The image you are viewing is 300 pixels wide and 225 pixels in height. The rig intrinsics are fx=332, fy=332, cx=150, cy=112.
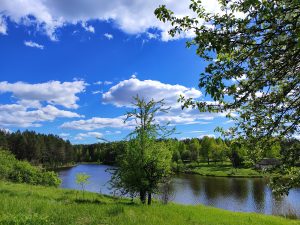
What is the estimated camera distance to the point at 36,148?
142m

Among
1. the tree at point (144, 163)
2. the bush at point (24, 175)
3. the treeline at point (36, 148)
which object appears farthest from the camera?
the treeline at point (36, 148)

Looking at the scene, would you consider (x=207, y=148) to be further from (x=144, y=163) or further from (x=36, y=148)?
(x=144, y=163)

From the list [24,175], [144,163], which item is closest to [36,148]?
[24,175]

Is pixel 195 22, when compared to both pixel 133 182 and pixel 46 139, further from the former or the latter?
pixel 46 139

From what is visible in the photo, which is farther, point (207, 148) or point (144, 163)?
point (207, 148)

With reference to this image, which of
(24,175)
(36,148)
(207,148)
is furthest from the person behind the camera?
(36,148)

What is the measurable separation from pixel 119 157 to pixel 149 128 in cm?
343

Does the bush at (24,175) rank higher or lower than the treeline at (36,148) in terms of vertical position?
lower

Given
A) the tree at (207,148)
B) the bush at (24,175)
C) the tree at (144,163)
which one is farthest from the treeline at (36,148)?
the tree at (144,163)

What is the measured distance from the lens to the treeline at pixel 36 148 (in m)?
139

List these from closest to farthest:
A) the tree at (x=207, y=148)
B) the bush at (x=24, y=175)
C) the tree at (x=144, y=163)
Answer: the tree at (x=144, y=163) < the bush at (x=24, y=175) < the tree at (x=207, y=148)

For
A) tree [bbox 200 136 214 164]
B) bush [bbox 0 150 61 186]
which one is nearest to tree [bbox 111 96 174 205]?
bush [bbox 0 150 61 186]

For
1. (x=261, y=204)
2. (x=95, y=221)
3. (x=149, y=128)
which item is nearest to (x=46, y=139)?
(x=261, y=204)

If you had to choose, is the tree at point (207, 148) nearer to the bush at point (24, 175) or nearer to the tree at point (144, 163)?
the bush at point (24, 175)
